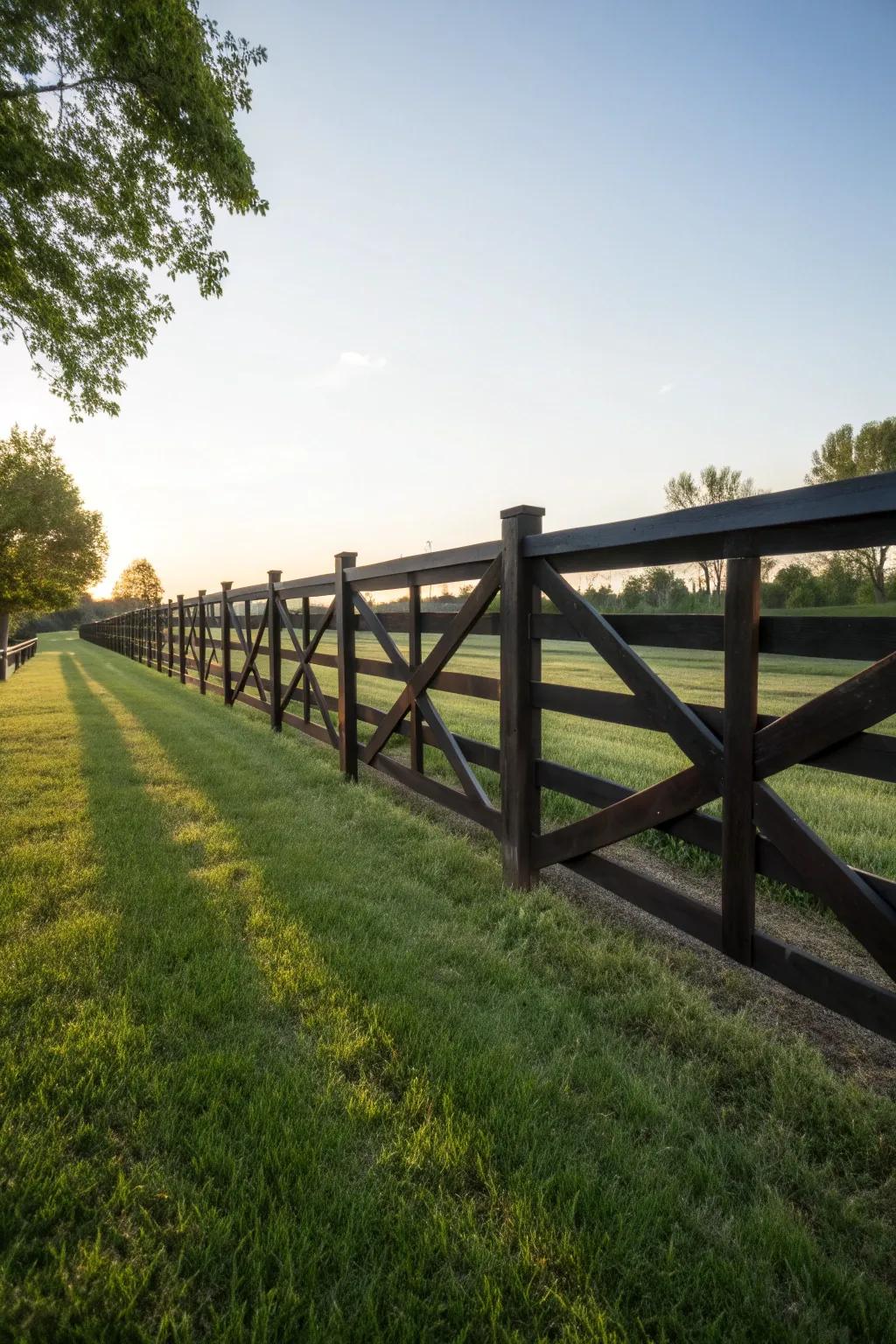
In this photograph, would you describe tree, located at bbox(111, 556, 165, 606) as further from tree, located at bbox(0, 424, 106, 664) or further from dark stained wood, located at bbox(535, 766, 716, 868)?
dark stained wood, located at bbox(535, 766, 716, 868)

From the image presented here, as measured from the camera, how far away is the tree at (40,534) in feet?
80.1

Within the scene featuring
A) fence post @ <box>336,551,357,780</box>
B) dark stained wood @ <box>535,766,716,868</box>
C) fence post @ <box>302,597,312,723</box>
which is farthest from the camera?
fence post @ <box>302,597,312,723</box>

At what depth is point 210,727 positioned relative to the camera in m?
8.59

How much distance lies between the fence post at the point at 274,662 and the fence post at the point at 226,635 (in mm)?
2601

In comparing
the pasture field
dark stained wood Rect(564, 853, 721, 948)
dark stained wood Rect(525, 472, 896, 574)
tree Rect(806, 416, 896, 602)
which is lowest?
the pasture field

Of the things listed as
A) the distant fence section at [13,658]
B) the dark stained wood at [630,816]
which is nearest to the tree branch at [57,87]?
the dark stained wood at [630,816]

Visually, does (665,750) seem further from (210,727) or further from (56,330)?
(56,330)

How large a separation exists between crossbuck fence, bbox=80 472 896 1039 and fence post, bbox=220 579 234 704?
276 inches

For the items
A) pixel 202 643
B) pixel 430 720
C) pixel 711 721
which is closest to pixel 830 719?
pixel 711 721

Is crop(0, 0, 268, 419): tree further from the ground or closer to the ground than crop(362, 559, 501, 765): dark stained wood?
further from the ground

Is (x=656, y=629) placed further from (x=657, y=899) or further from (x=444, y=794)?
(x=444, y=794)

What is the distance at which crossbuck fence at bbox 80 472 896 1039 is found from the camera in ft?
6.40

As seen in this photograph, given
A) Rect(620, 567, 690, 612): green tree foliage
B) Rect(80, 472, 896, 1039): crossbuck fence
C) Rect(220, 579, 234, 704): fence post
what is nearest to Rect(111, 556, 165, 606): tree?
Rect(620, 567, 690, 612): green tree foliage

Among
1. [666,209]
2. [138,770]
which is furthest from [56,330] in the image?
[666,209]
